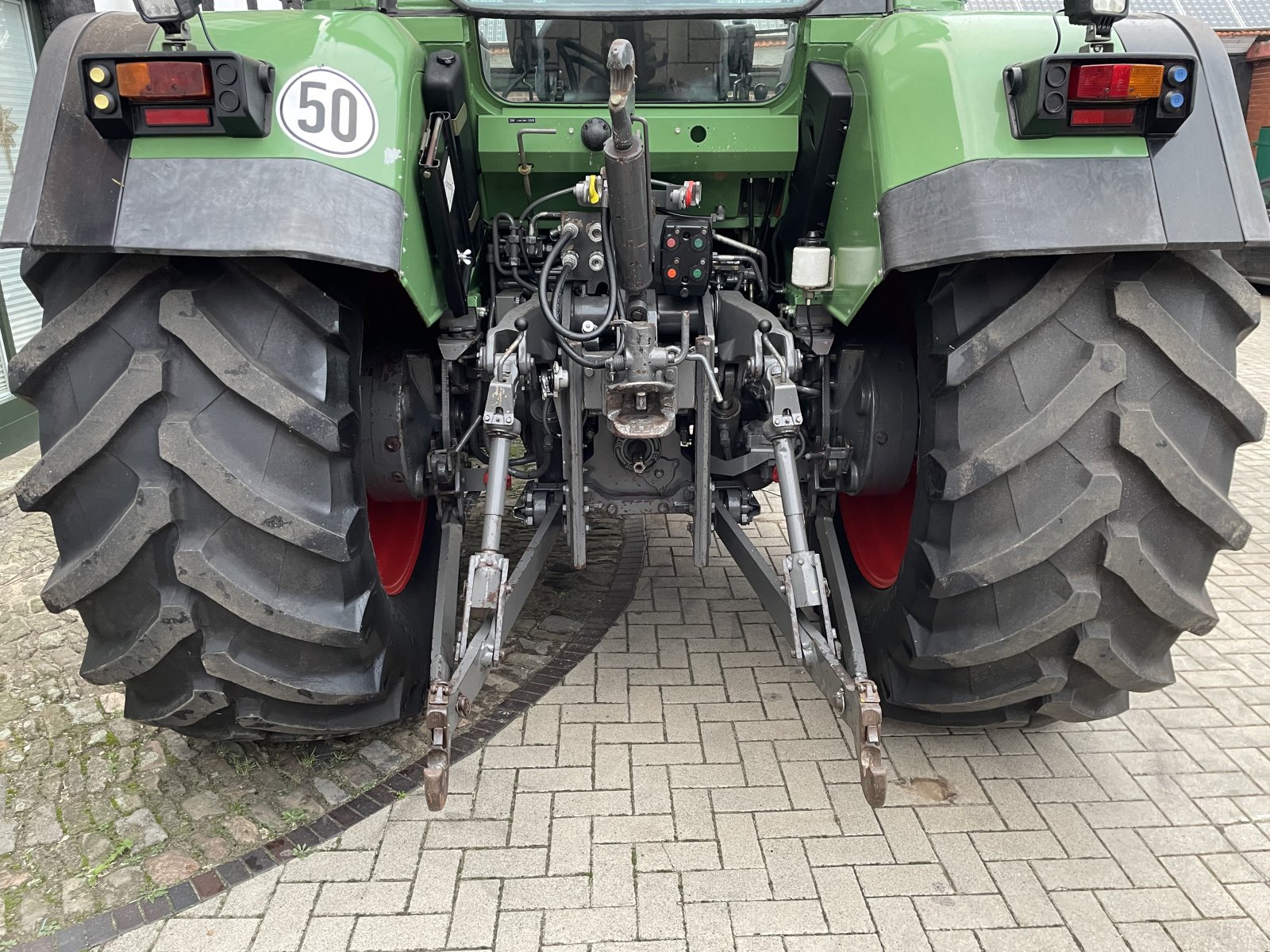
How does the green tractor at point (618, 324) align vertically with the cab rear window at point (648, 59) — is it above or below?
below

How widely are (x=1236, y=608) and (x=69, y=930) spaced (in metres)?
4.20

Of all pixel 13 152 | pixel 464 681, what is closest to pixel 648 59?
pixel 464 681

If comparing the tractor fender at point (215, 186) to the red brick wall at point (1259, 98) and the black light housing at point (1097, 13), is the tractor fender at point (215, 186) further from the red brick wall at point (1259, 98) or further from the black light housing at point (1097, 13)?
the red brick wall at point (1259, 98)

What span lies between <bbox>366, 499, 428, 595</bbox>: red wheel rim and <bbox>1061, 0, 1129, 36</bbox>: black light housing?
88.3 inches

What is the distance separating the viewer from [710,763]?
2877 mm

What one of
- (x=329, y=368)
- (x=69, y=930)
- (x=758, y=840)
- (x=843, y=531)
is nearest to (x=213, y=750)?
(x=69, y=930)

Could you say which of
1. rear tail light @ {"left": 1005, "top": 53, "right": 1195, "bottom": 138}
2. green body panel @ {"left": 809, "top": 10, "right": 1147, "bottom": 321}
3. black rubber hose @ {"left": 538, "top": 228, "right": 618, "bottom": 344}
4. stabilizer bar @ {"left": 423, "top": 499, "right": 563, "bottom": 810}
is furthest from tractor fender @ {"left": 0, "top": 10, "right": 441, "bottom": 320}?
rear tail light @ {"left": 1005, "top": 53, "right": 1195, "bottom": 138}

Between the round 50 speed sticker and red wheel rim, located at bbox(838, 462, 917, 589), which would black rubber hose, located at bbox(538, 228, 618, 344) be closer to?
the round 50 speed sticker

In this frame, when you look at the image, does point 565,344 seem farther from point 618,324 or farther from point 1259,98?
point 1259,98

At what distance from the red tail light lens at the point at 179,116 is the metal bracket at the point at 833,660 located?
1.67 meters

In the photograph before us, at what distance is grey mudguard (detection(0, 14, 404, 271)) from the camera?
6.35 feet

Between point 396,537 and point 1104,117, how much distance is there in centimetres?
235

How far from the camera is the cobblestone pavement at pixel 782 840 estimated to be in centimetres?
227

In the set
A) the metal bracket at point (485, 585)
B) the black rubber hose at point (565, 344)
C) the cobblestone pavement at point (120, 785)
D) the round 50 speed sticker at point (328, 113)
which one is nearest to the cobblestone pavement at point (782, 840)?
the cobblestone pavement at point (120, 785)
